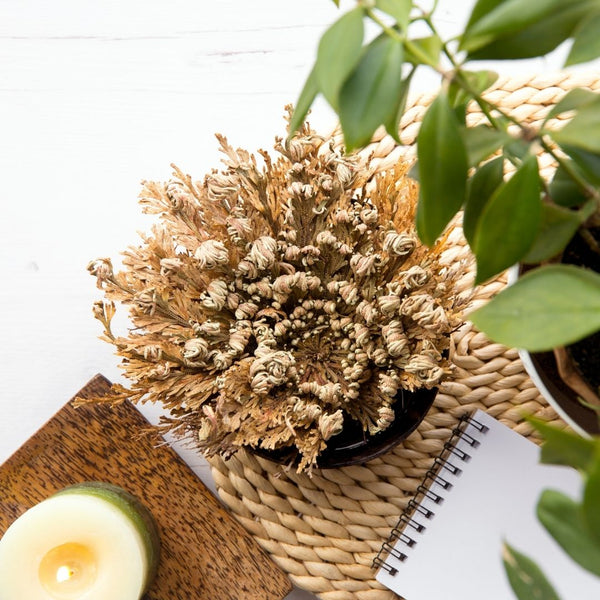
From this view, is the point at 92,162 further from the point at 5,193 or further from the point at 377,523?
the point at 377,523

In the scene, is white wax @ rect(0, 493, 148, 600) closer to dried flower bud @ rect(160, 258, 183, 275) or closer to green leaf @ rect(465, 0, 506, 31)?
dried flower bud @ rect(160, 258, 183, 275)

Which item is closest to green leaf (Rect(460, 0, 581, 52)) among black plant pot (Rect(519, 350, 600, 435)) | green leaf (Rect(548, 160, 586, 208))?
green leaf (Rect(548, 160, 586, 208))

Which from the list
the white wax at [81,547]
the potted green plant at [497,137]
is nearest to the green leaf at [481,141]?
the potted green plant at [497,137]

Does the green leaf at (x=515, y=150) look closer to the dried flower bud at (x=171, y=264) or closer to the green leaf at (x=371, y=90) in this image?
the green leaf at (x=371, y=90)

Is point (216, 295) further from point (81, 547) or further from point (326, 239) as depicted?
point (81, 547)

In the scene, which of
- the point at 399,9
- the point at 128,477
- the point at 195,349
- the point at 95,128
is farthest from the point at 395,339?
the point at 95,128

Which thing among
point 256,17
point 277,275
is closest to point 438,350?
point 277,275
